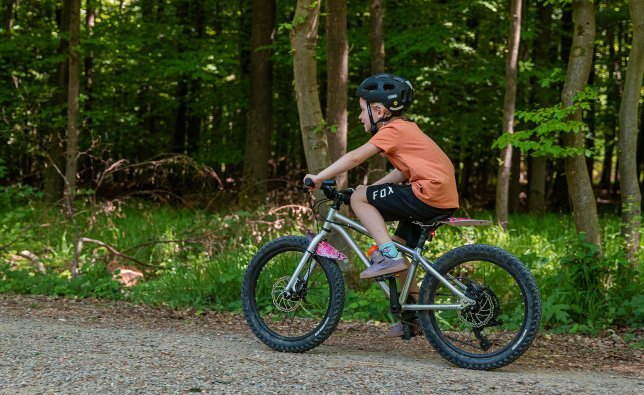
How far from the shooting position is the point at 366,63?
617 inches

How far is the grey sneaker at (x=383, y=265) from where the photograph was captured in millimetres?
5145

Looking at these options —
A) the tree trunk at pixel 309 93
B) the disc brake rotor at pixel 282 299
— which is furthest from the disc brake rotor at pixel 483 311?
the tree trunk at pixel 309 93

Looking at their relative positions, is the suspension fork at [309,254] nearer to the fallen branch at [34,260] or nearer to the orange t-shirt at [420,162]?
the orange t-shirt at [420,162]

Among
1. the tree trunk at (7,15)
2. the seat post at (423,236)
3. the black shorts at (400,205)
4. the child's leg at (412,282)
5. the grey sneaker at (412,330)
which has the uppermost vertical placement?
the tree trunk at (7,15)

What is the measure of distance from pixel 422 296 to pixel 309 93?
3398 mm

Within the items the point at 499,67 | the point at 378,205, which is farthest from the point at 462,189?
the point at 378,205

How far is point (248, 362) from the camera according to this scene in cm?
501

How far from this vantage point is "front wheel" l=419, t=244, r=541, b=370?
4.91 meters

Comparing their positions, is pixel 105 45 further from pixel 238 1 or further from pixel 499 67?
pixel 499 67

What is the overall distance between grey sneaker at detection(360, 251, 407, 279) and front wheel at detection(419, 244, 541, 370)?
0.79 ft

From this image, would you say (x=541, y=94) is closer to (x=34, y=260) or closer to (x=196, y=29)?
(x=196, y=29)

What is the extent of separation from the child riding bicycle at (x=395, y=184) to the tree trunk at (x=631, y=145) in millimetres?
3588

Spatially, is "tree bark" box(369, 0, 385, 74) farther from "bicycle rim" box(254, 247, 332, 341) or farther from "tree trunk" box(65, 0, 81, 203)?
"bicycle rim" box(254, 247, 332, 341)

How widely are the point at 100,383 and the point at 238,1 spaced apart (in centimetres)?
1640
